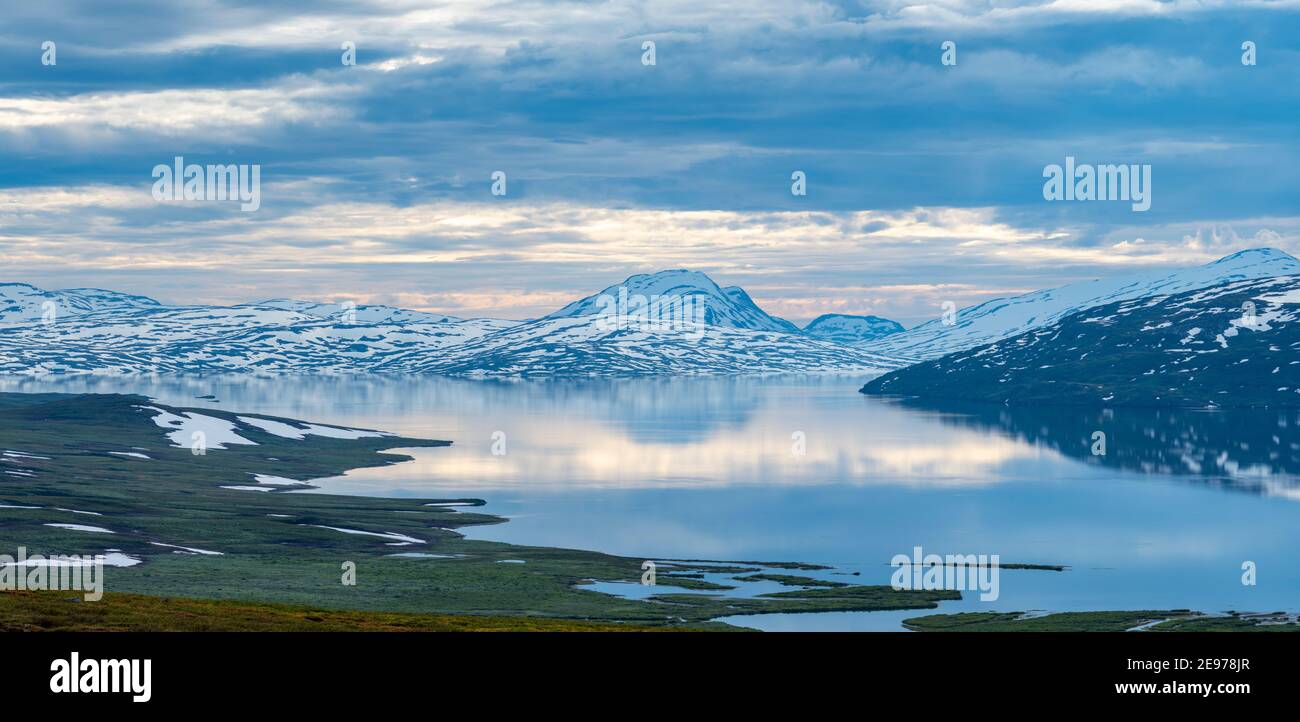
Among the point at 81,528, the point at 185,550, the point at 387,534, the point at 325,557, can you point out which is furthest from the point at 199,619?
the point at 387,534

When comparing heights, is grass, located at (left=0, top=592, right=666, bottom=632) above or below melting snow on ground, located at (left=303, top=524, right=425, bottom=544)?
above

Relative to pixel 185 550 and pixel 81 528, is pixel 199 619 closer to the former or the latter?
pixel 185 550

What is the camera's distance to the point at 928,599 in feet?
322

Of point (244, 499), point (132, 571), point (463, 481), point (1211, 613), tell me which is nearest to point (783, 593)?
point (1211, 613)

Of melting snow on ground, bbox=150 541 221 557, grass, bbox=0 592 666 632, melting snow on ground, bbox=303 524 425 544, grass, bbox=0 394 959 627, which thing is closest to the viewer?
grass, bbox=0 592 666 632

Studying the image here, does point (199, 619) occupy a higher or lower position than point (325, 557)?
higher

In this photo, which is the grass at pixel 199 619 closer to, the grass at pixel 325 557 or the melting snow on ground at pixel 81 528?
the grass at pixel 325 557

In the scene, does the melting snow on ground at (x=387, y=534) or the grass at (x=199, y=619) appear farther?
the melting snow on ground at (x=387, y=534)

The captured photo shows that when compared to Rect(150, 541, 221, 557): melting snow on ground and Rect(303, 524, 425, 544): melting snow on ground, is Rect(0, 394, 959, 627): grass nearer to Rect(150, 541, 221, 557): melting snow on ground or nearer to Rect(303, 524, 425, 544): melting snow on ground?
Rect(150, 541, 221, 557): melting snow on ground

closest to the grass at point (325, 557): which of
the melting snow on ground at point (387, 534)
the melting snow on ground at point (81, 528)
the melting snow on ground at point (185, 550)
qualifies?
the melting snow on ground at point (185, 550)

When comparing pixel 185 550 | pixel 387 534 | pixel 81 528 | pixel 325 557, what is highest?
pixel 81 528

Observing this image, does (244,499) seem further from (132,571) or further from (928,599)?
(928,599)

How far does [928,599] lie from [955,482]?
340 feet

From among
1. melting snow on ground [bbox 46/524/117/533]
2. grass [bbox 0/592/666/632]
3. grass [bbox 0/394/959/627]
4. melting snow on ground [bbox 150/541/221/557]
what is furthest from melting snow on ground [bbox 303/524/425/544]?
grass [bbox 0/592/666/632]
